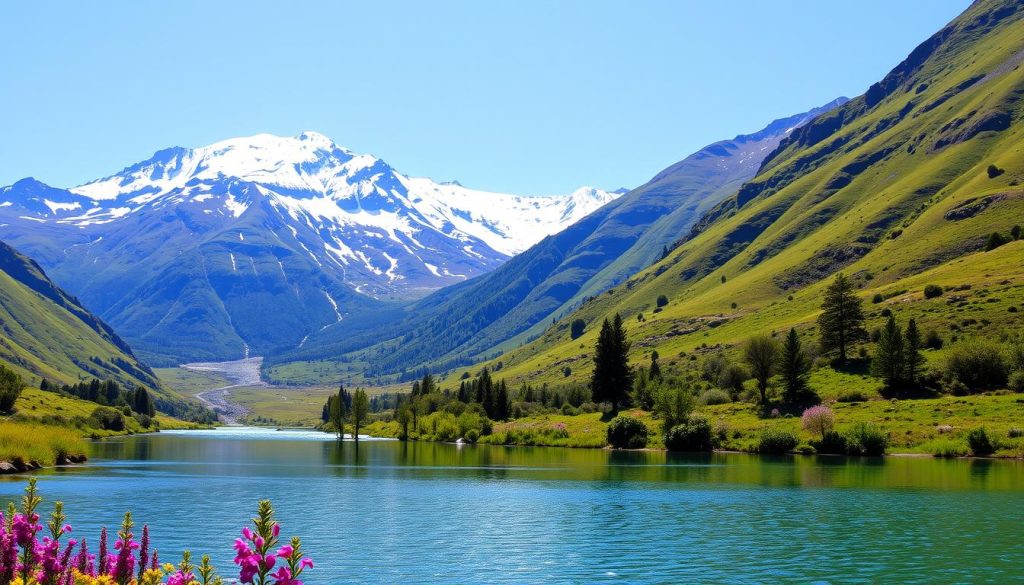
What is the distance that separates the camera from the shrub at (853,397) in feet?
493

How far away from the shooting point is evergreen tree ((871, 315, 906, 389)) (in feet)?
484

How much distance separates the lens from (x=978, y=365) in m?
142

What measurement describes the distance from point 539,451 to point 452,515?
9450 cm

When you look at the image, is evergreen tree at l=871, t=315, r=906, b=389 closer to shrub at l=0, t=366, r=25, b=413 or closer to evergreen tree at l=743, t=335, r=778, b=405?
evergreen tree at l=743, t=335, r=778, b=405

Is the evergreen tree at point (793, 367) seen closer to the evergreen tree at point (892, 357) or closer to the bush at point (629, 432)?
the evergreen tree at point (892, 357)

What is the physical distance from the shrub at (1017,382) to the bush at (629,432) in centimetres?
6079

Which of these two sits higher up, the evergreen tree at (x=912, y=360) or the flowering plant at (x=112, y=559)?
the evergreen tree at (x=912, y=360)

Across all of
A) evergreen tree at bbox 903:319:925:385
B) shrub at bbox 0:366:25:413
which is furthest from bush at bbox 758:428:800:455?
shrub at bbox 0:366:25:413

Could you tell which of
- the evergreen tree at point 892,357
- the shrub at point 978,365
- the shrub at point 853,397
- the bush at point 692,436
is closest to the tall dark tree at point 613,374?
the bush at point 692,436

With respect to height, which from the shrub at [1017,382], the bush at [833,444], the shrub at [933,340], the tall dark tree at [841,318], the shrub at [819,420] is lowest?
the bush at [833,444]

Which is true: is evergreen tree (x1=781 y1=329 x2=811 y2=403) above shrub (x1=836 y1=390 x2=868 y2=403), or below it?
above

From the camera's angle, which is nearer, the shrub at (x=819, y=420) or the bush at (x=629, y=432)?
the shrub at (x=819, y=420)

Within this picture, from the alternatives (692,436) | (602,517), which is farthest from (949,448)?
(602,517)

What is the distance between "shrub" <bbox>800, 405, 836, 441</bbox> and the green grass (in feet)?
359
